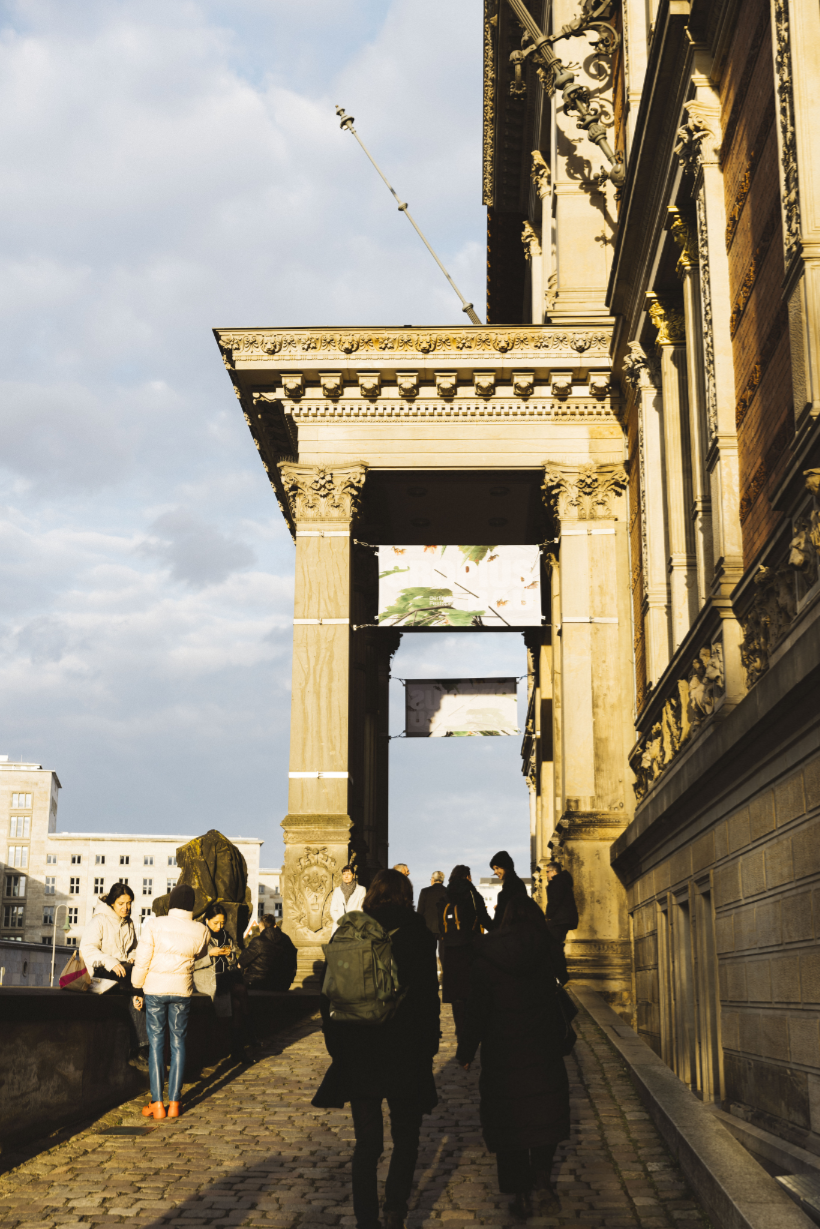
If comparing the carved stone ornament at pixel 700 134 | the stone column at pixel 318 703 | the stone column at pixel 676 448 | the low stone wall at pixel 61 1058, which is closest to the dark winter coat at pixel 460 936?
the low stone wall at pixel 61 1058

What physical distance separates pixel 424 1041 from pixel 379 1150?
24.5 inches

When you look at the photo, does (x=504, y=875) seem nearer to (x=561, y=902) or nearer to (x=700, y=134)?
(x=561, y=902)

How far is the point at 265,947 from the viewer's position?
17141 mm

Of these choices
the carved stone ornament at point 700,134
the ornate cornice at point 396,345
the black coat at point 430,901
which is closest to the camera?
the carved stone ornament at point 700,134

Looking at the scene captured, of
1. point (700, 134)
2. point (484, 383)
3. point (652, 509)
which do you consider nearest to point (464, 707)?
point (484, 383)

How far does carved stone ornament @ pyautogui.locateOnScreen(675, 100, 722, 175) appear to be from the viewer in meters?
13.8

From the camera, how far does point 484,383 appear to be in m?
26.0

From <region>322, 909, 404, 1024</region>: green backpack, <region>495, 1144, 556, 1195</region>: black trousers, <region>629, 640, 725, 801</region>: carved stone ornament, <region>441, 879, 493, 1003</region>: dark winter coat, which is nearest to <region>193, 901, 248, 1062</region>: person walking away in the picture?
<region>441, 879, 493, 1003</region>: dark winter coat

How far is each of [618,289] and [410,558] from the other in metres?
8.40

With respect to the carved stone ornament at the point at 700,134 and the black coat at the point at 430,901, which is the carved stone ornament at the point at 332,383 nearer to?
the black coat at the point at 430,901

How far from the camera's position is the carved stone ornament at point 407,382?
1018 inches

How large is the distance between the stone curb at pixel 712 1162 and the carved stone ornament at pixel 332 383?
56.1ft

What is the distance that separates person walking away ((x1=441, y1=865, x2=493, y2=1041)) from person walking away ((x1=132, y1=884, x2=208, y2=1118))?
3.41 meters

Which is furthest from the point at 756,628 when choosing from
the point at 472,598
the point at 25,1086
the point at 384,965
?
the point at 472,598
